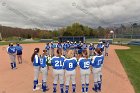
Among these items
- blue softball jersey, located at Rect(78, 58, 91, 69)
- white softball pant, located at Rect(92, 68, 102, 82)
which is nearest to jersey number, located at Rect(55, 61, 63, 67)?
blue softball jersey, located at Rect(78, 58, 91, 69)

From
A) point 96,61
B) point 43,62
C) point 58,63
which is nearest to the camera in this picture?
point 58,63

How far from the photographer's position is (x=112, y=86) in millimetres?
10422

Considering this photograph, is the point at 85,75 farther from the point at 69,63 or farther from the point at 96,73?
the point at 69,63

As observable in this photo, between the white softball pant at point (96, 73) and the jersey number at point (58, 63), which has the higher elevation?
the jersey number at point (58, 63)

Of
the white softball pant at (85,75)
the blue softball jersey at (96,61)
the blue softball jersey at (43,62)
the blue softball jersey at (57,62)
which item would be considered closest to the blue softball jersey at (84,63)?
the white softball pant at (85,75)

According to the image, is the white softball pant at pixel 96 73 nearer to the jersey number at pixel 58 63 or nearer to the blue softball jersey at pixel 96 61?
the blue softball jersey at pixel 96 61

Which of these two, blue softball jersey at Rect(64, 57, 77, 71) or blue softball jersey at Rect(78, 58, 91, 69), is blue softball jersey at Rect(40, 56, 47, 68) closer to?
blue softball jersey at Rect(64, 57, 77, 71)

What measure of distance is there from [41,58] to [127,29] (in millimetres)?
54519

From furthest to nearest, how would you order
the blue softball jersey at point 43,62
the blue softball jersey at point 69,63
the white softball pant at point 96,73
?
the blue softball jersey at point 43,62
the white softball pant at point 96,73
the blue softball jersey at point 69,63

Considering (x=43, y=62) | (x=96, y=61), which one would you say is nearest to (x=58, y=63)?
(x=43, y=62)

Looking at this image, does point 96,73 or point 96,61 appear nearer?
point 96,61

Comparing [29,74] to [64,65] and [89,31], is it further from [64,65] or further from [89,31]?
[89,31]

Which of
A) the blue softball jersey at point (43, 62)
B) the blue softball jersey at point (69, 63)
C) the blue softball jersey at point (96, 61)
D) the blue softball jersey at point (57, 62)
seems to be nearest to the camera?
the blue softball jersey at point (69, 63)

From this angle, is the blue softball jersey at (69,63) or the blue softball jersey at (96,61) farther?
the blue softball jersey at (96,61)
